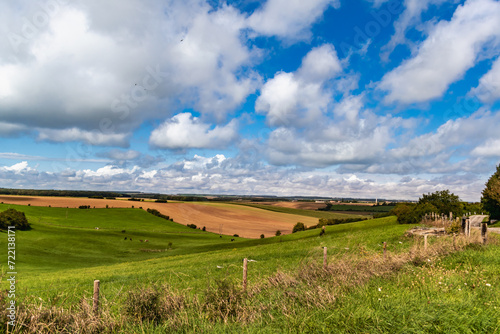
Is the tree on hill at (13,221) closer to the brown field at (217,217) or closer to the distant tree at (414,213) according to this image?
the brown field at (217,217)

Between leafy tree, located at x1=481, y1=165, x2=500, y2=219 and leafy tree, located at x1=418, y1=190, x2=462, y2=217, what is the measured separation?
142 inches

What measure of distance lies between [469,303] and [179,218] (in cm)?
10047

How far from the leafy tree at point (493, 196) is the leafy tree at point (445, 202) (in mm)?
3607

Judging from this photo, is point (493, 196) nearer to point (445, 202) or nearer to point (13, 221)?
point (445, 202)

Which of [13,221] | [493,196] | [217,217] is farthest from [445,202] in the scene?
[13,221]

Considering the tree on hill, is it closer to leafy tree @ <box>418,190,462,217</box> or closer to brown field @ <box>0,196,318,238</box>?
brown field @ <box>0,196,318,238</box>

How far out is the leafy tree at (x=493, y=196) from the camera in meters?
40.8

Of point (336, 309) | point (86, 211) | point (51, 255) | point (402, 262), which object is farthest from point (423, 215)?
point (86, 211)

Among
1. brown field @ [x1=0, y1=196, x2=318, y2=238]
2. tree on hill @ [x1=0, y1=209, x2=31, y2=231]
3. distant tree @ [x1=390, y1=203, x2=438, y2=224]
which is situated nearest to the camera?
distant tree @ [x1=390, y1=203, x2=438, y2=224]

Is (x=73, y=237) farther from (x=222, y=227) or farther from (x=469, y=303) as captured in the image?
(x=469, y=303)

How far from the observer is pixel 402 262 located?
11.4 metres

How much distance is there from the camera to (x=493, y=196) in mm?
40844

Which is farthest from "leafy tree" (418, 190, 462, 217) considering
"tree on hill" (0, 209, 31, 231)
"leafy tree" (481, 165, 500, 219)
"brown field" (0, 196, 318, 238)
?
"tree on hill" (0, 209, 31, 231)

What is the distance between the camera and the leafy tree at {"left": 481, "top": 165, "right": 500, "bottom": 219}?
134ft
